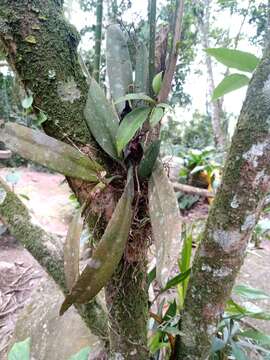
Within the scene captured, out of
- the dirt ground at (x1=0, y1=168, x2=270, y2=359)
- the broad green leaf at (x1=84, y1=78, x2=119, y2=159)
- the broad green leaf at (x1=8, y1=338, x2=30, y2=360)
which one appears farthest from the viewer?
the dirt ground at (x1=0, y1=168, x2=270, y2=359)

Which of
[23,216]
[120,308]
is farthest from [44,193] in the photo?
[120,308]

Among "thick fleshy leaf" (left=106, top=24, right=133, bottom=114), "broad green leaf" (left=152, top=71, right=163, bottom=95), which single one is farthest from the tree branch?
"thick fleshy leaf" (left=106, top=24, right=133, bottom=114)

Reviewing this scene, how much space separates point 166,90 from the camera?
1.70ft

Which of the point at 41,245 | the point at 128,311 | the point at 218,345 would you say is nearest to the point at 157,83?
the point at 128,311

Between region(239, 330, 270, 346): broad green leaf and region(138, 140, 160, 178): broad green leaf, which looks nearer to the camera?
region(138, 140, 160, 178): broad green leaf

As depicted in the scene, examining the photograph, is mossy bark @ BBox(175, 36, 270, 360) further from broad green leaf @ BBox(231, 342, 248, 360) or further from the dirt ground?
the dirt ground

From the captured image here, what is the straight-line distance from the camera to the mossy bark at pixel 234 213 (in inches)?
18.3

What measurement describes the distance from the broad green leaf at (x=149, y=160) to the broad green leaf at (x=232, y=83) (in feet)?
0.75

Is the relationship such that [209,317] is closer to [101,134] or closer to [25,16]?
[101,134]

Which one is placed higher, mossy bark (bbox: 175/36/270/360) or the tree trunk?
the tree trunk

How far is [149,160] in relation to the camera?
0.51 m

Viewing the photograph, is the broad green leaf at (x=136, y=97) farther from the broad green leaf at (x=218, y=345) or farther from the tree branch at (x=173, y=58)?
the broad green leaf at (x=218, y=345)

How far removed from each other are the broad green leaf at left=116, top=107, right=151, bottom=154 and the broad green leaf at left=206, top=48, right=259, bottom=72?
0.19m

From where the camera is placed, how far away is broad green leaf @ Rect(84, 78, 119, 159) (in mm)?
531
